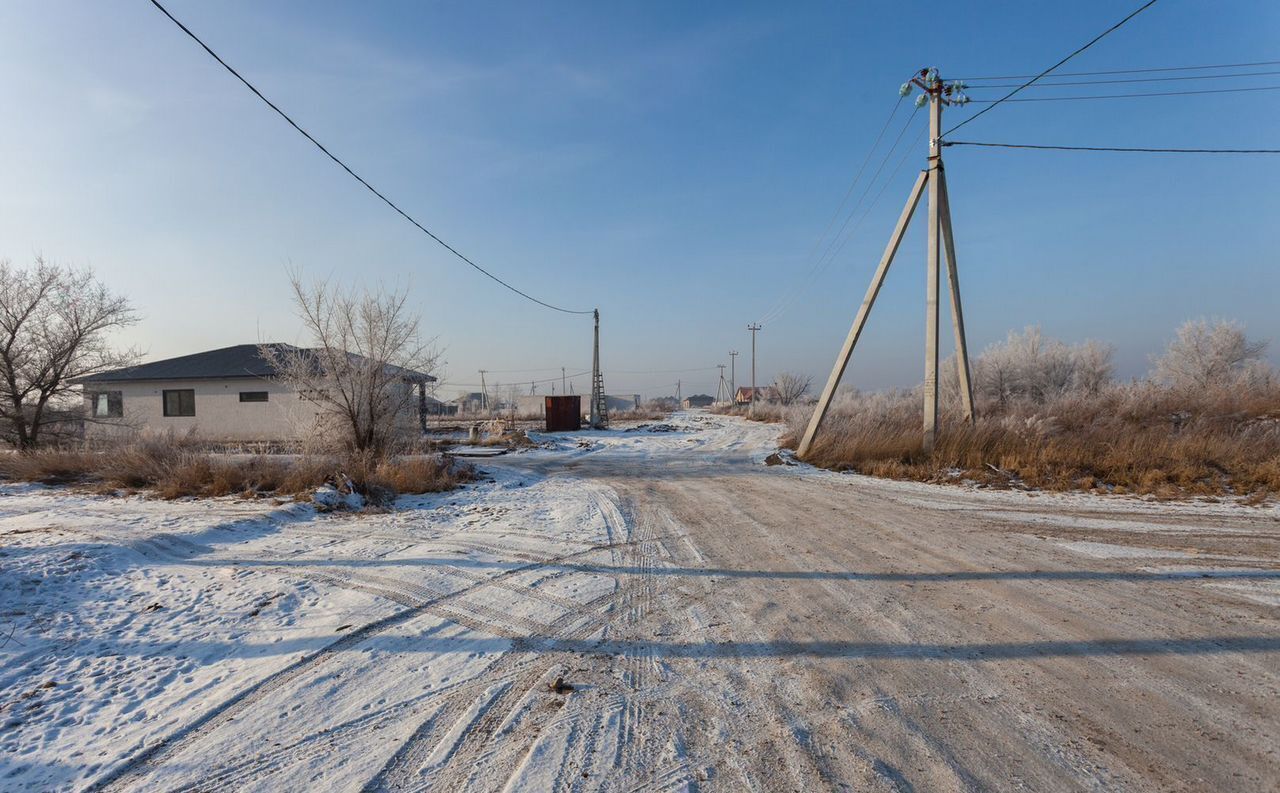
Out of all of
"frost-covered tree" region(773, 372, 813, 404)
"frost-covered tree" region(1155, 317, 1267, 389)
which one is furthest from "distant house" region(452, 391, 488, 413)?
"frost-covered tree" region(1155, 317, 1267, 389)

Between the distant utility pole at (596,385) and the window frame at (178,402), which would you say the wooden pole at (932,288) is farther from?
the window frame at (178,402)

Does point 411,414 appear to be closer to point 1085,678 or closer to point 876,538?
point 876,538

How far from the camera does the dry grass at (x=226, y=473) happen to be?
8.98 meters

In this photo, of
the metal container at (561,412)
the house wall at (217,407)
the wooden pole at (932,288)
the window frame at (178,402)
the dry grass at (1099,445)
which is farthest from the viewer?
the metal container at (561,412)

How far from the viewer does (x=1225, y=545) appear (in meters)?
5.55

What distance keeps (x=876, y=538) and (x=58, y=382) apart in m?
21.2

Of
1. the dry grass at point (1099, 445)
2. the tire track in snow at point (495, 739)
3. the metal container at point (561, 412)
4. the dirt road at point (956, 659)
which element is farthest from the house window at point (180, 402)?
the tire track in snow at point (495, 739)

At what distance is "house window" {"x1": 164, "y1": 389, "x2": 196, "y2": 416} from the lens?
2450 centimetres

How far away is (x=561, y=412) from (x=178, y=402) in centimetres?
1717

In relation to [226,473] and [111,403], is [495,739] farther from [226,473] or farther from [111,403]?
[111,403]

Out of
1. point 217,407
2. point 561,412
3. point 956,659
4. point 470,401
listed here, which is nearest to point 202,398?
point 217,407

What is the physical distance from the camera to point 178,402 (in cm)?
2464

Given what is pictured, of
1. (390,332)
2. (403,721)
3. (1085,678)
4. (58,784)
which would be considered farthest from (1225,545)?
(390,332)

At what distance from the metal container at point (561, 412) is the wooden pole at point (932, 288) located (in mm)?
20588
